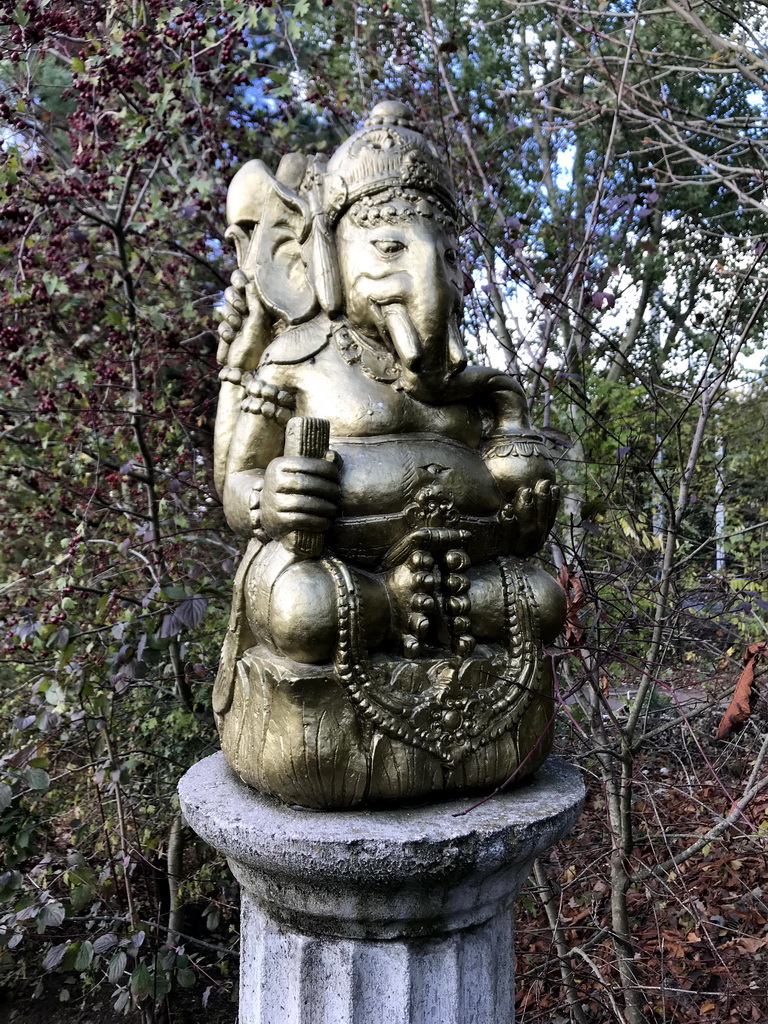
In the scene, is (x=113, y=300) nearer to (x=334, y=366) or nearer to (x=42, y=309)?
(x=42, y=309)

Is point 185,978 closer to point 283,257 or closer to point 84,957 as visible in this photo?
A: point 84,957

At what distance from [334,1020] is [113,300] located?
2660 millimetres

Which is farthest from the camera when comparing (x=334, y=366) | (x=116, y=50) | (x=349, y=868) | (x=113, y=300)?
(x=113, y=300)

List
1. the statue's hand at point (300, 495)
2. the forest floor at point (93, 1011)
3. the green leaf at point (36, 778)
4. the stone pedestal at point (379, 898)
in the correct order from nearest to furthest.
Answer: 1. the stone pedestal at point (379, 898)
2. the statue's hand at point (300, 495)
3. the green leaf at point (36, 778)
4. the forest floor at point (93, 1011)

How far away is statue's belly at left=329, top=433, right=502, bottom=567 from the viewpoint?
5.47ft

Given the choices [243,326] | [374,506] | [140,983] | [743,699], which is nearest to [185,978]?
[140,983]

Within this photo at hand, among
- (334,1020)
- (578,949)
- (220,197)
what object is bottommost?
(578,949)

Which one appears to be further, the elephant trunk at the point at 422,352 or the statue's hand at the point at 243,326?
the statue's hand at the point at 243,326

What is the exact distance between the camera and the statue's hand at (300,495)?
1531 mm

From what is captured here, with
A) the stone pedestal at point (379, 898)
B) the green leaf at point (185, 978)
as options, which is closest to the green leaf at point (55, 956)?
the green leaf at point (185, 978)

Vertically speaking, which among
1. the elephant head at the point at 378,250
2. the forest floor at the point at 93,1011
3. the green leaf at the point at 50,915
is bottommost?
the forest floor at the point at 93,1011

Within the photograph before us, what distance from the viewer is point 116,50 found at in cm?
258

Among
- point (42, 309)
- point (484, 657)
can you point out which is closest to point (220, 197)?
point (42, 309)

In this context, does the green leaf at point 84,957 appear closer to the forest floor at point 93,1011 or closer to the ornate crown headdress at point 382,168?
the forest floor at point 93,1011
